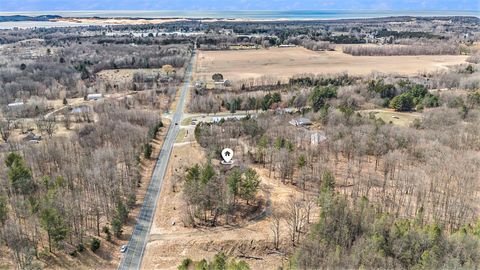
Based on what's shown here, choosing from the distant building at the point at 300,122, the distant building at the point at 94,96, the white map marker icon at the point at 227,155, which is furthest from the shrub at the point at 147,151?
the distant building at the point at 94,96

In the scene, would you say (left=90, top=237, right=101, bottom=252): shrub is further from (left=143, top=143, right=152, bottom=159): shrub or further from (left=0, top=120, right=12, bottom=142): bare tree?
(left=0, top=120, right=12, bottom=142): bare tree

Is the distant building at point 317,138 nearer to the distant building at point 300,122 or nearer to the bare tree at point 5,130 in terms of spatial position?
the distant building at point 300,122

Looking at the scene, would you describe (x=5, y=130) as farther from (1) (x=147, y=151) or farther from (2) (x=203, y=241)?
(2) (x=203, y=241)

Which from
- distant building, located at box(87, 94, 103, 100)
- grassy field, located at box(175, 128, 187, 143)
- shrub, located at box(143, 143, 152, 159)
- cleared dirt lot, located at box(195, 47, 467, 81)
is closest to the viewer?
shrub, located at box(143, 143, 152, 159)

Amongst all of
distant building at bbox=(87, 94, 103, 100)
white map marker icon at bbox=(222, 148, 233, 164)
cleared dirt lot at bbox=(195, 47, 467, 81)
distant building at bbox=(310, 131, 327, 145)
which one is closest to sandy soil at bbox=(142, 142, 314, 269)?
white map marker icon at bbox=(222, 148, 233, 164)

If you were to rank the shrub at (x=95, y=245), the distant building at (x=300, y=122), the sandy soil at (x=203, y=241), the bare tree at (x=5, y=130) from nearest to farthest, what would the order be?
the sandy soil at (x=203, y=241), the shrub at (x=95, y=245), the bare tree at (x=5, y=130), the distant building at (x=300, y=122)

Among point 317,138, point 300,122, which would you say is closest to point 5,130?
point 300,122
